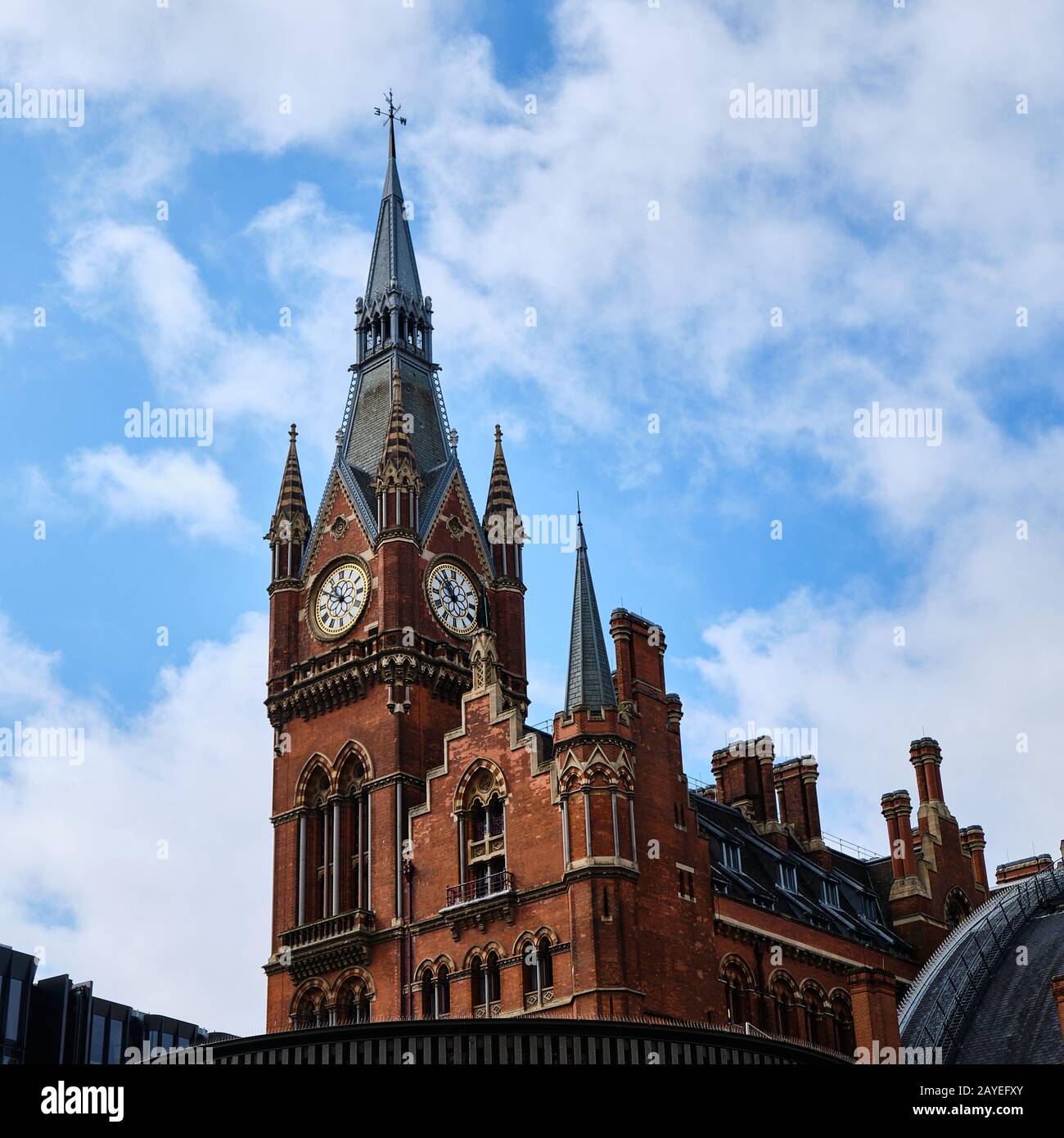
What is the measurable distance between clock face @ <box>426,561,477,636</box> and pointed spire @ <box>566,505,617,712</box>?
341 inches

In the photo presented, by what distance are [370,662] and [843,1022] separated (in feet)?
79.8

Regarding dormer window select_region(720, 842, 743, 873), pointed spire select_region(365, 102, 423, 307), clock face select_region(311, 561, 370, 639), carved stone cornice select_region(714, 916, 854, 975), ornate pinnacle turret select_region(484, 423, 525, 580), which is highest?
pointed spire select_region(365, 102, 423, 307)

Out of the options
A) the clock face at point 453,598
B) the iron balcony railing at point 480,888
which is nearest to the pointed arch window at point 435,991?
the iron balcony railing at point 480,888

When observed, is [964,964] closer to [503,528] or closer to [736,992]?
[736,992]

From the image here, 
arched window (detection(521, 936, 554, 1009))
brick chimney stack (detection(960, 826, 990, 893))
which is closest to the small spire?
arched window (detection(521, 936, 554, 1009))

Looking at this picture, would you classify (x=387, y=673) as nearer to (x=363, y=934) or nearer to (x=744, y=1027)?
(x=363, y=934)

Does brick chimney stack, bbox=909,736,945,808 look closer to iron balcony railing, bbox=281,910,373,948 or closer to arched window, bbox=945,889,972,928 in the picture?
arched window, bbox=945,889,972,928

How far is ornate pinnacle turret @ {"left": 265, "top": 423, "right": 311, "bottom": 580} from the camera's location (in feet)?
268

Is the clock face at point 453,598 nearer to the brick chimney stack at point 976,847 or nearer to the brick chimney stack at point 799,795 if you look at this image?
the brick chimney stack at point 799,795

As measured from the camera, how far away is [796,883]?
82.7 m

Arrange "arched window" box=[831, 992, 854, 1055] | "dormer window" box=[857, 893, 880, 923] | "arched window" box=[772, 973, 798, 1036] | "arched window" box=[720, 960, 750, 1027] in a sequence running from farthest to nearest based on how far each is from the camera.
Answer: "dormer window" box=[857, 893, 880, 923] → "arched window" box=[831, 992, 854, 1055] → "arched window" box=[772, 973, 798, 1036] → "arched window" box=[720, 960, 750, 1027]

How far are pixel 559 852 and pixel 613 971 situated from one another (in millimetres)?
4989

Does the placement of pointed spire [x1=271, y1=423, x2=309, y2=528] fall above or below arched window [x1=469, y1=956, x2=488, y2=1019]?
above
